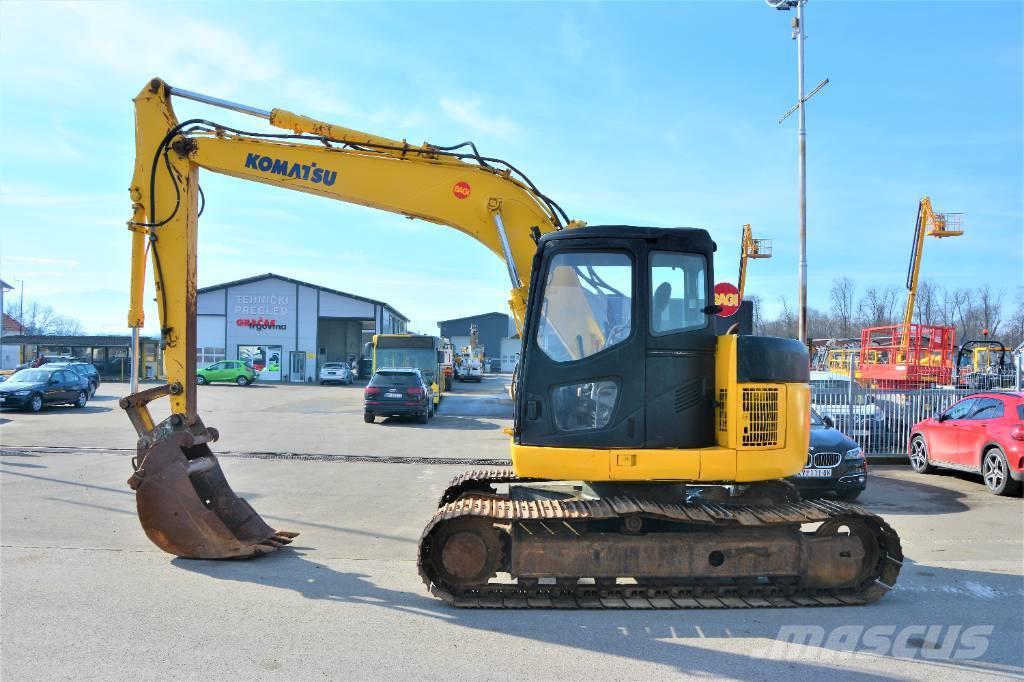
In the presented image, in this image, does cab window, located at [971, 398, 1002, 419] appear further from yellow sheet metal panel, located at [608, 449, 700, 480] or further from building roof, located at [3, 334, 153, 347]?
building roof, located at [3, 334, 153, 347]

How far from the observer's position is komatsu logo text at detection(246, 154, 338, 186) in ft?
23.5

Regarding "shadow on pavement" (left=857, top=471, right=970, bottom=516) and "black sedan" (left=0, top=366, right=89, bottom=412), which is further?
"black sedan" (left=0, top=366, right=89, bottom=412)

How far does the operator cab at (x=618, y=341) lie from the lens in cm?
550

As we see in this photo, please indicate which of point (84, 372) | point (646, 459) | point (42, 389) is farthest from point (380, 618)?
point (84, 372)

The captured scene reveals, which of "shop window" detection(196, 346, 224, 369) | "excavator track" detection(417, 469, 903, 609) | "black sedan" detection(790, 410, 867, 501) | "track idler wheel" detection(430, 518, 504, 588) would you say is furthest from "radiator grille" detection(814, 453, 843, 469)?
"shop window" detection(196, 346, 224, 369)

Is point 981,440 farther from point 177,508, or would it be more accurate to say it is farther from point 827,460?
point 177,508

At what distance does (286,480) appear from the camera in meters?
11.1

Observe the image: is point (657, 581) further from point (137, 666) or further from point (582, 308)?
point (137, 666)

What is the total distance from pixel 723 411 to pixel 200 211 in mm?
5388

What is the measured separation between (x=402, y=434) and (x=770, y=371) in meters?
13.6

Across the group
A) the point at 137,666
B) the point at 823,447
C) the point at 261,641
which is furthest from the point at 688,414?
the point at 823,447

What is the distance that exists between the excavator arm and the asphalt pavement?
53cm

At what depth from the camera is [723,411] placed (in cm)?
558

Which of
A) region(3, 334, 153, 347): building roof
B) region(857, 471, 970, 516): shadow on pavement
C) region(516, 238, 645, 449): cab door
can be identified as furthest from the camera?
region(3, 334, 153, 347): building roof
